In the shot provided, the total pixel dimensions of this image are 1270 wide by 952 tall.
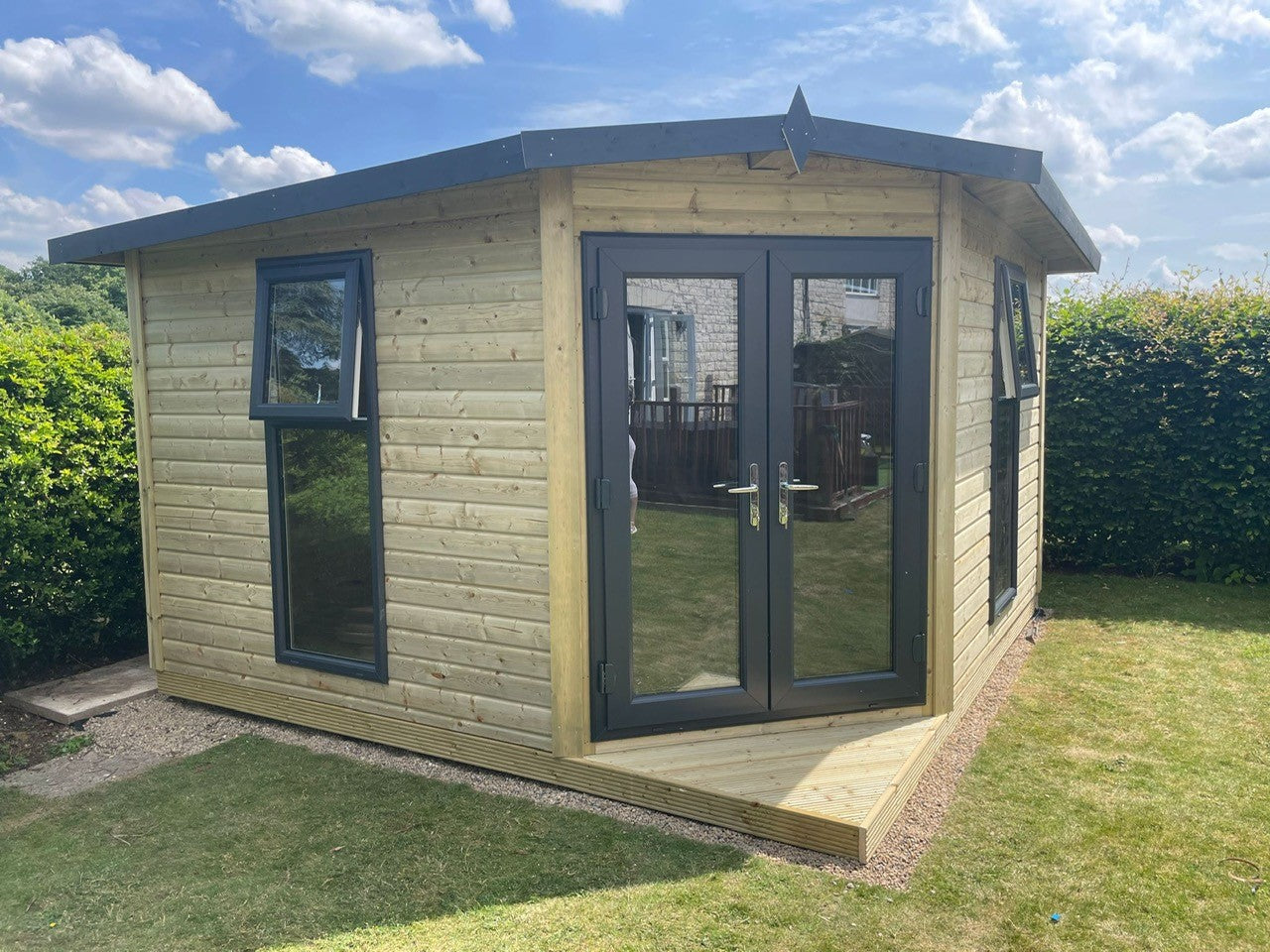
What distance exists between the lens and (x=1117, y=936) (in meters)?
2.95

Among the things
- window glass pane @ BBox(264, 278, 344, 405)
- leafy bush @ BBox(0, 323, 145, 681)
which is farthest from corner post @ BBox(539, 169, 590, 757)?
leafy bush @ BBox(0, 323, 145, 681)

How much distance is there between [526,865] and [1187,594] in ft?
21.0

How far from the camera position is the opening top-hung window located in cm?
431

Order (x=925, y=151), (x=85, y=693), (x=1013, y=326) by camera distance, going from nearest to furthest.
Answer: (x=925, y=151), (x=85, y=693), (x=1013, y=326)

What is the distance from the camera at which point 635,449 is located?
3930 mm

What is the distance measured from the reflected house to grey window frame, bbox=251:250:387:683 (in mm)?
1272

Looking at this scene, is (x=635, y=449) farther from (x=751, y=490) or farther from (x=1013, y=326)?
(x=1013, y=326)

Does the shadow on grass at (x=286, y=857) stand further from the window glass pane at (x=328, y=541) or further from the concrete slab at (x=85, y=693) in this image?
the concrete slab at (x=85, y=693)

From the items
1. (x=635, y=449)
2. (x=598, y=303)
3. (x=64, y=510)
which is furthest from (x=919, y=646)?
(x=64, y=510)

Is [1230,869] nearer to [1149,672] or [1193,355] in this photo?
[1149,672]

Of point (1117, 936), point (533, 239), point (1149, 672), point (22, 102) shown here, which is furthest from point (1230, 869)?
point (22, 102)

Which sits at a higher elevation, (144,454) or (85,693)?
(144,454)

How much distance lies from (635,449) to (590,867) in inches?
62.5

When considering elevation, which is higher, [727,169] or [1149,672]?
[727,169]
